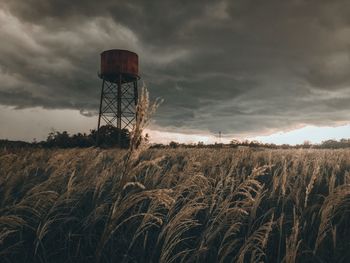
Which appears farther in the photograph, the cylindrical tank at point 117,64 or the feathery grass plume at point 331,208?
the cylindrical tank at point 117,64

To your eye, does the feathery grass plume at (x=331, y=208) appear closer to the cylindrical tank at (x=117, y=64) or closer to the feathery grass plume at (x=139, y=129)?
the feathery grass plume at (x=139, y=129)

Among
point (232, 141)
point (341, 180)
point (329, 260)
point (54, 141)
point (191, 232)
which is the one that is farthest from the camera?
point (232, 141)

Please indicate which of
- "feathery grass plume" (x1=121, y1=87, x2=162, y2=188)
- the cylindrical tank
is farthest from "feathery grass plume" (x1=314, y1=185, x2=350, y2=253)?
the cylindrical tank

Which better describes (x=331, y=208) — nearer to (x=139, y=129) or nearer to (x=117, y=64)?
(x=139, y=129)

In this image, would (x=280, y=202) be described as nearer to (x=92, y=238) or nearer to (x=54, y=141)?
(x=92, y=238)

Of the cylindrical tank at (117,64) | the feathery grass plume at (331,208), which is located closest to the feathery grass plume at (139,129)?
the feathery grass plume at (331,208)

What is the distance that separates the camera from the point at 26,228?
10.3 ft

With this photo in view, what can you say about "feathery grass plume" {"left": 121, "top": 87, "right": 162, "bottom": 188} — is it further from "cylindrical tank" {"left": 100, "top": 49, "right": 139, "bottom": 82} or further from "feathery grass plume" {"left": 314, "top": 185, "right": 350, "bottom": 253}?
"cylindrical tank" {"left": 100, "top": 49, "right": 139, "bottom": 82}

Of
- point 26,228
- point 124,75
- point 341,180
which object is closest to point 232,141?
point 124,75

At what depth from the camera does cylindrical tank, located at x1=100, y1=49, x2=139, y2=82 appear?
36875 millimetres

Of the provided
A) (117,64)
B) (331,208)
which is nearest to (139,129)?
(331,208)

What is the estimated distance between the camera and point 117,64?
121 feet

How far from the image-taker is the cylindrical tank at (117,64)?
3688 cm

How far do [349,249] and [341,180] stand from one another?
10.4 feet
